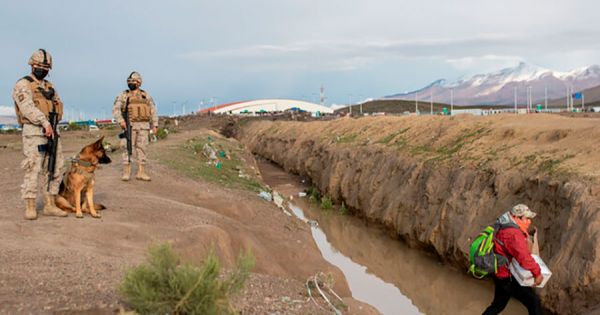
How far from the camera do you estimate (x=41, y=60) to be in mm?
8484

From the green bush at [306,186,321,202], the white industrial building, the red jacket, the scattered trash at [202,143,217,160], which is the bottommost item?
the green bush at [306,186,321,202]

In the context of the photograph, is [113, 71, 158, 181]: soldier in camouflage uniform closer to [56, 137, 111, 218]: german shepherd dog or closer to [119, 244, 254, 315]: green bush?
[56, 137, 111, 218]: german shepherd dog

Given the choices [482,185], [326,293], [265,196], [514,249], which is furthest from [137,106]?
[514,249]

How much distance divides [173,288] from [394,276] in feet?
32.2

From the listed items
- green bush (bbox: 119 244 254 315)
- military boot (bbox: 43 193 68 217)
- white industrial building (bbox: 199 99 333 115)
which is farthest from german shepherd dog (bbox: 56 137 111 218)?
white industrial building (bbox: 199 99 333 115)

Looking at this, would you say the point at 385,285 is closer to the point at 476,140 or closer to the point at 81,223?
the point at 476,140

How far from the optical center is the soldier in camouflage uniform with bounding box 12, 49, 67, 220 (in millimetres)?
8219

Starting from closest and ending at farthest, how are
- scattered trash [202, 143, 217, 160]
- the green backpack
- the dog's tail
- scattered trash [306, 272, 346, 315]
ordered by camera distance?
1. the green backpack
2. scattered trash [306, 272, 346, 315]
3. the dog's tail
4. scattered trash [202, 143, 217, 160]

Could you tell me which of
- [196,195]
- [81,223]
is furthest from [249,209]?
[81,223]

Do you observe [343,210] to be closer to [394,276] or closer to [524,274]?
[394,276]

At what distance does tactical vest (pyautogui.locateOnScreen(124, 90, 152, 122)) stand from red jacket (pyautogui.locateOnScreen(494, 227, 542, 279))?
9014 millimetres

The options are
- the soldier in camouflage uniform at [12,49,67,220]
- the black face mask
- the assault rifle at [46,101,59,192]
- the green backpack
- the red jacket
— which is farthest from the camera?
the assault rifle at [46,101,59,192]

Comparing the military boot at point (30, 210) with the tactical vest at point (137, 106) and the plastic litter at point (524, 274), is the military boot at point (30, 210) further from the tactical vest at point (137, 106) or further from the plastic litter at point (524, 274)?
the plastic litter at point (524, 274)

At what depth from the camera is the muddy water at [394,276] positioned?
11.4 meters
